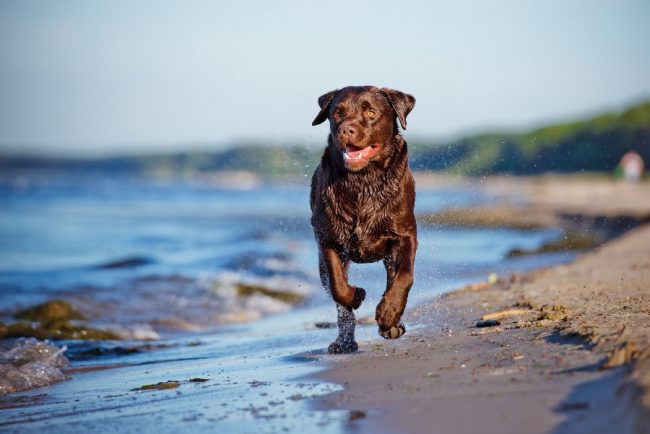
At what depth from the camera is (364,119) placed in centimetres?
670

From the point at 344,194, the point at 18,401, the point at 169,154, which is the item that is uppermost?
the point at 169,154

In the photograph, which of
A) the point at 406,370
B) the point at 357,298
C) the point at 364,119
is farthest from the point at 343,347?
the point at 364,119

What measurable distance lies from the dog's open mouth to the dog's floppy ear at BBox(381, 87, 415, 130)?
0.36 meters

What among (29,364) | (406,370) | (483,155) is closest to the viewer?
(406,370)

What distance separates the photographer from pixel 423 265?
15070 millimetres

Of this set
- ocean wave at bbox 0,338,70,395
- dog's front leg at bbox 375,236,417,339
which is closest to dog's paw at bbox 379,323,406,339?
dog's front leg at bbox 375,236,417,339

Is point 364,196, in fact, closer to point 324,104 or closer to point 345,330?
point 324,104

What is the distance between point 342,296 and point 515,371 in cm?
212

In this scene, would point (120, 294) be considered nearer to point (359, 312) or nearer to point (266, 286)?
point (266, 286)

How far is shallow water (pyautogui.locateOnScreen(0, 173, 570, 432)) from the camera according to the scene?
503 centimetres

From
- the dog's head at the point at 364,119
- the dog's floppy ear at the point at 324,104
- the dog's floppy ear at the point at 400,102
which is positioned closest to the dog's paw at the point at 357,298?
the dog's head at the point at 364,119

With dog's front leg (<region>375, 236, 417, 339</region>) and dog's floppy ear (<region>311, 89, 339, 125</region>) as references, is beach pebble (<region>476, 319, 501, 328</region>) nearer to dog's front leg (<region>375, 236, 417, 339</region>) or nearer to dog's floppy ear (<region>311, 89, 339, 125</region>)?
dog's front leg (<region>375, 236, 417, 339</region>)

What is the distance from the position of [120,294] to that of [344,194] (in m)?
8.21

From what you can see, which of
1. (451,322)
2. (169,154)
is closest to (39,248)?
(451,322)
